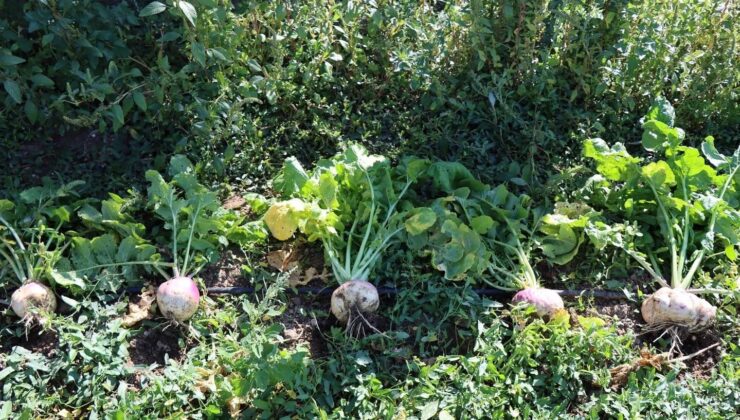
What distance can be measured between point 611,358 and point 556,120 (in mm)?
1663

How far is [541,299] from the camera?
335cm

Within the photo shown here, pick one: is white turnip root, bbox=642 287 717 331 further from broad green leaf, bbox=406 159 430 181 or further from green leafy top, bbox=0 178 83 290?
green leafy top, bbox=0 178 83 290

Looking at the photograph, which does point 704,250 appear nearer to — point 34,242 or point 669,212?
point 669,212

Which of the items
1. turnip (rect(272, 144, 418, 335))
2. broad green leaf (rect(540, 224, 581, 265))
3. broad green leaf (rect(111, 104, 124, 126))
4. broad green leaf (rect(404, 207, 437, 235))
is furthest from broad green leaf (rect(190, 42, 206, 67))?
broad green leaf (rect(540, 224, 581, 265))

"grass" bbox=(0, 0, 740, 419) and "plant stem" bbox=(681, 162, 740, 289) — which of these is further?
"plant stem" bbox=(681, 162, 740, 289)

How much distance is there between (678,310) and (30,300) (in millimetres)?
2848

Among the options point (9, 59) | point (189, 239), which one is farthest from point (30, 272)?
point (9, 59)

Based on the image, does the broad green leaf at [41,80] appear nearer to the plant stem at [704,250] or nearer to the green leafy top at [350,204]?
the green leafy top at [350,204]

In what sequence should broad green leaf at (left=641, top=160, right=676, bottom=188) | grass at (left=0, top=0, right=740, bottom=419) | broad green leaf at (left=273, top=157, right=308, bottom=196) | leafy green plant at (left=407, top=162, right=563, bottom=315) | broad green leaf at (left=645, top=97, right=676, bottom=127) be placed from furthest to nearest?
broad green leaf at (left=645, top=97, right=676, bottom=127) → broad green leaf at (left=273, top=157, right=308, bottom=196) → broad green leaf at (left=641, top=160, right=676, bottom=188) → leafy green plant at (left=407, top=162, right=563, bottom=315) → grass at (left=0, top=0, right=740, bottom=419)

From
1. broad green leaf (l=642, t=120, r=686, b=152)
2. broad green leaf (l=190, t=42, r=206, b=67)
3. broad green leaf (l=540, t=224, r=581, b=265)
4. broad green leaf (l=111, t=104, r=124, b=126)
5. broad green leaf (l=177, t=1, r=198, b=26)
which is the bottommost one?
broad green leaf (l=540, t=224, r=581, b=265)

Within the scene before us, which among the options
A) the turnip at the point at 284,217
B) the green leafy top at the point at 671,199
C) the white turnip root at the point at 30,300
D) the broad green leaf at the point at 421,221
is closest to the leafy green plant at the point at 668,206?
the green leafy top at the point at 671,199

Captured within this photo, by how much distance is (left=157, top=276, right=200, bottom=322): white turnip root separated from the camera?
3.28 metres

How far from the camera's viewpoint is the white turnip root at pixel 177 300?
328cm

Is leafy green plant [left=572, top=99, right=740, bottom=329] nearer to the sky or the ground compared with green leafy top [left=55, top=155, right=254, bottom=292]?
nearer to the sky
